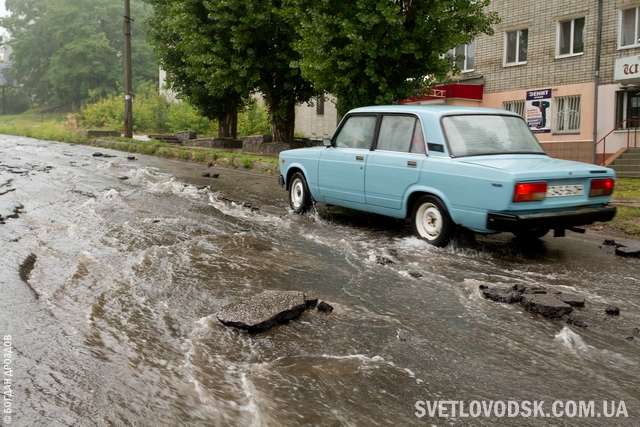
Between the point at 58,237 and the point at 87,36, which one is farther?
the point at 87,36

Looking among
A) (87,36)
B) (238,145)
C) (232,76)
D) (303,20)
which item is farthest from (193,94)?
(87,36)

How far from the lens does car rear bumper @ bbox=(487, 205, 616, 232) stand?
6863mm

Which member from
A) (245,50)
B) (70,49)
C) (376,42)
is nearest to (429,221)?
(376,42)

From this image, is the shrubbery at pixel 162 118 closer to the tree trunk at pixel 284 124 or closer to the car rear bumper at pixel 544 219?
the tree trunk at pixel 284 124

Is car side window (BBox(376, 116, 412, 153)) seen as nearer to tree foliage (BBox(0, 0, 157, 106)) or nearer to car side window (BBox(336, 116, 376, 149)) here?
car side window (BBox(336, 116, 376, 149))

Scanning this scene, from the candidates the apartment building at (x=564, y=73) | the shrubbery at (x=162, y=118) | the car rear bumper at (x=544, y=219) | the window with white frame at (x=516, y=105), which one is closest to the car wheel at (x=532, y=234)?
the car rear bumper at (x=544, y=219)

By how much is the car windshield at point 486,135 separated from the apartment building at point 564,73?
12714 mm

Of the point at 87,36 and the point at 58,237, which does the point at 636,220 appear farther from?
the point at 87,36

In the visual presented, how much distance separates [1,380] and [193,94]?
25.7m

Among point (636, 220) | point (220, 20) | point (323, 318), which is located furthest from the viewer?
point (220, 20)

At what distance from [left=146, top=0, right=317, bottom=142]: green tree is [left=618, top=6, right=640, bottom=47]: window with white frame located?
11.0 m

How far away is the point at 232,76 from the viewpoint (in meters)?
23.6

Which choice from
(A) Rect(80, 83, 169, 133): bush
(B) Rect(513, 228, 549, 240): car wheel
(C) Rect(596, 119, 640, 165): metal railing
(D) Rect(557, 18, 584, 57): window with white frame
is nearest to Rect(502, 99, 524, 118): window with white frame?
(D) Rect(557, 18, 584, 57): window with white frame

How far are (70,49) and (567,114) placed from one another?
6104cm
